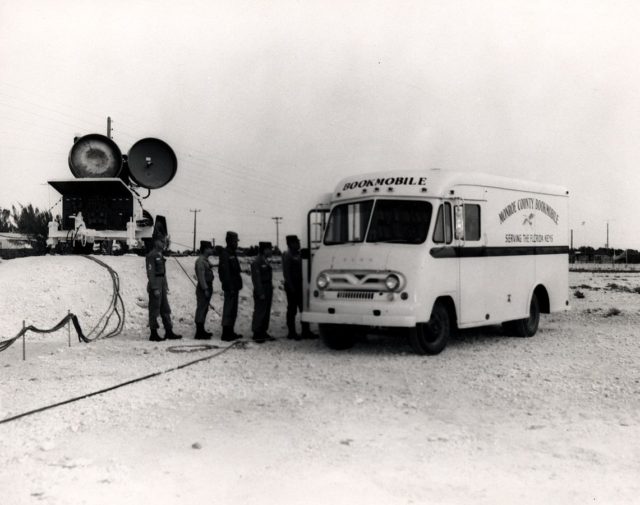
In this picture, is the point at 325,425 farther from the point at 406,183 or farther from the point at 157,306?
the point at 157,306

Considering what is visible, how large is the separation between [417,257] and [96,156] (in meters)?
14.4

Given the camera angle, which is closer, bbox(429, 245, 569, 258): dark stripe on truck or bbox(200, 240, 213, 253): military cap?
bbox(429, 245, 569, 258): dark stripe on truck

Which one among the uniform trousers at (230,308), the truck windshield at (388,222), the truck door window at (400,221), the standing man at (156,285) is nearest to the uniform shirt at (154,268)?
the standing man at (156,285)

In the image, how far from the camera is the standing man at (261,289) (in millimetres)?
12633

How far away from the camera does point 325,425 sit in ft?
21.5

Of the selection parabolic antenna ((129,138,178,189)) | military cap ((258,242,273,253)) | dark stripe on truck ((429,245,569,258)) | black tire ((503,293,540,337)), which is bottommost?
black tire ((503,293,540,337))

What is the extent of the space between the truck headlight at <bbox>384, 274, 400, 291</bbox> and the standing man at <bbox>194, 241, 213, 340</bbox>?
3.72 meters

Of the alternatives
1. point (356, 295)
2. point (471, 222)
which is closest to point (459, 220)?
point (471, 222)

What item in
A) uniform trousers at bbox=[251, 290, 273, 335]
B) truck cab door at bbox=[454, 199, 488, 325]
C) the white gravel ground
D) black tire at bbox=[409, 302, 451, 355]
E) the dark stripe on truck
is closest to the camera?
the white gravel ground

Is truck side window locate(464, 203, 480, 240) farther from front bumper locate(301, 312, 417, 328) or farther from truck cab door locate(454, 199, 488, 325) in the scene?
front bumper locate(301, 312, 417, 328)

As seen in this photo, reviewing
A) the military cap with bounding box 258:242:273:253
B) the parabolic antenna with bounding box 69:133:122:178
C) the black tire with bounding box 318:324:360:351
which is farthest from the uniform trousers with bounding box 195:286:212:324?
the parabolic antenna with bounding box 69:133:122:178

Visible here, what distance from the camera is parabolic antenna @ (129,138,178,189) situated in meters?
21.8

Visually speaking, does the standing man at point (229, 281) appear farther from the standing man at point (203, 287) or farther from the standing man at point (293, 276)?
the standing man at point (293, 276)

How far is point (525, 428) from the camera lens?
643 cm
